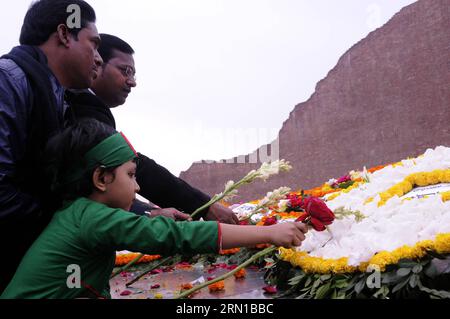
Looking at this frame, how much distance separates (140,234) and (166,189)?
3.47 feet

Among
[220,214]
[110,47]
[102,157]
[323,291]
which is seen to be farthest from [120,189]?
[110,47]

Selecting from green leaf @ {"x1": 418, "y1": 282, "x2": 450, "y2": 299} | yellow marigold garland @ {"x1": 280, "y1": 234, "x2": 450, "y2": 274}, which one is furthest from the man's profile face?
green leaf @ {"x1": 418, "y1": 282, "x2": 450, "y2": 299}

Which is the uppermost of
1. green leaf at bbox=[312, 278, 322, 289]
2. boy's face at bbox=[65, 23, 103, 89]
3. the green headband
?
boy's face at bbox=[65, 23, 103, 89]

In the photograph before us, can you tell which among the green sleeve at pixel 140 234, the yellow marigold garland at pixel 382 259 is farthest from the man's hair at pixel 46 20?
the yellow marigold garland at pixel 382 259

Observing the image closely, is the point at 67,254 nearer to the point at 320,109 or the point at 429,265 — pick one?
the point at 429,265

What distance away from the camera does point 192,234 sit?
1.34 meters

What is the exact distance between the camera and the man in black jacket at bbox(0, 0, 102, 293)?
4.36ft

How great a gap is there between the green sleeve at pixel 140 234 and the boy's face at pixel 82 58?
570 mm

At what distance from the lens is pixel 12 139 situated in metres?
1.35

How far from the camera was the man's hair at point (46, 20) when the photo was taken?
1.68 meters

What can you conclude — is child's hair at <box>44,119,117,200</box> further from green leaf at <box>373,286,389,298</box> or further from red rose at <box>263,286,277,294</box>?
red rose at <box>263,286,277,294</box>

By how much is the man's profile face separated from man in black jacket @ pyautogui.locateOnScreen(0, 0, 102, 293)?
0.85 meters

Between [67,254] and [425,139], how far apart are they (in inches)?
458
